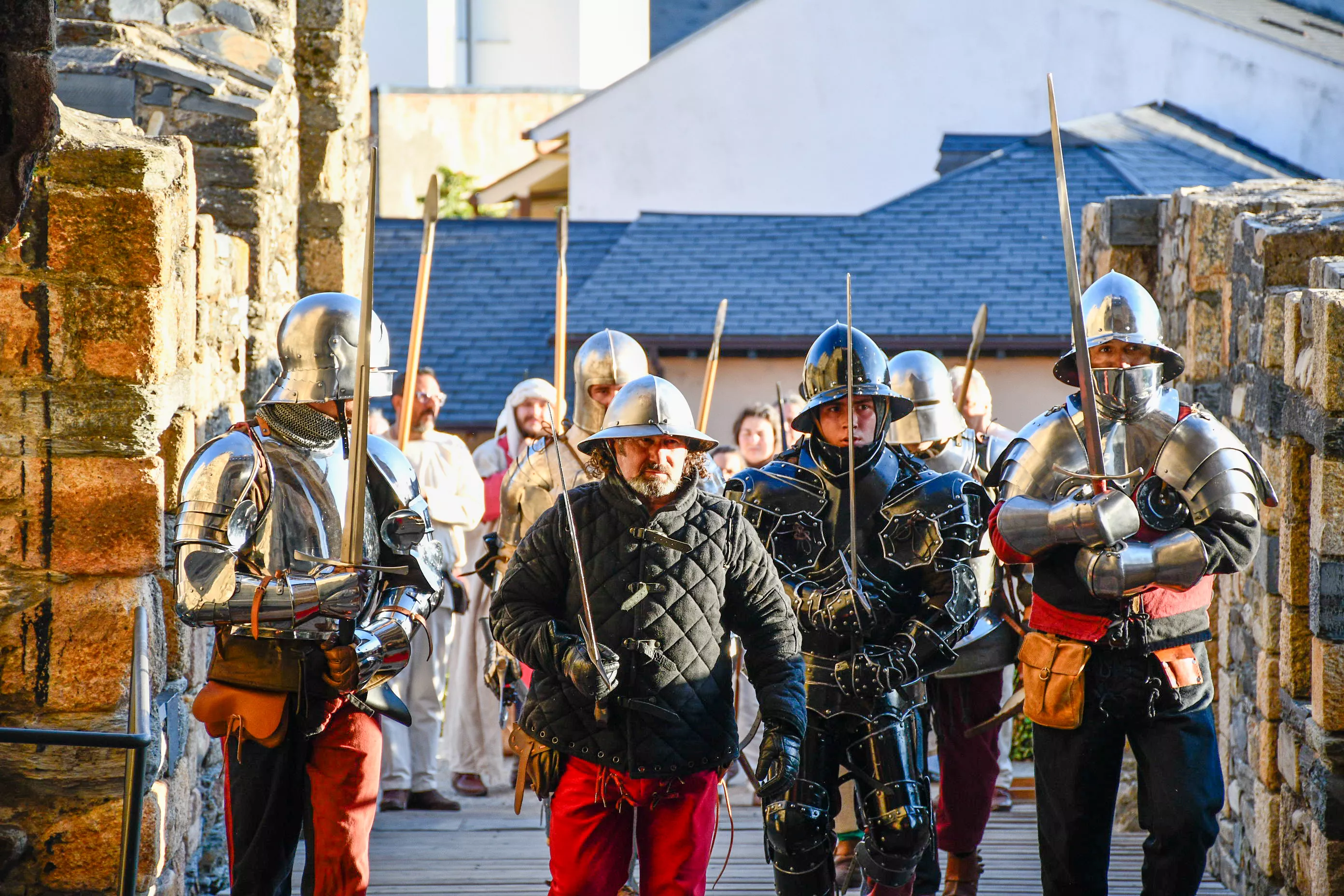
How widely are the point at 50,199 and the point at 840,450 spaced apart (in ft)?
7.12

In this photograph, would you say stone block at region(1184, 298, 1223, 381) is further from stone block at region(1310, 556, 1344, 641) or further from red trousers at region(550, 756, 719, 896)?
red trousers at region(550, 756, 719, 896)

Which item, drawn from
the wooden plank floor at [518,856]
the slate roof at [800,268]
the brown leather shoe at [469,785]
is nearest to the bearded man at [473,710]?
the brown leather shoe at [469,785]

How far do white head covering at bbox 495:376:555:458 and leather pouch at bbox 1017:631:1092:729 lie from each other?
112 inches

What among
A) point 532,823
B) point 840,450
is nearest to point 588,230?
point 532,823

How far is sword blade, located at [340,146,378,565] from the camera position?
3.53 metres

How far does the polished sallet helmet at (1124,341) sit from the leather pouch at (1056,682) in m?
0.64

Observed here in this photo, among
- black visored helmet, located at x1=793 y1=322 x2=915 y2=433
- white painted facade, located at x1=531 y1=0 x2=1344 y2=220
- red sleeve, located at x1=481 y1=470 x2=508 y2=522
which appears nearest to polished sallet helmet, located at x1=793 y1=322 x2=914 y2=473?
black visored helmet, located at x1=793 y1=322 x2=915 y2=433

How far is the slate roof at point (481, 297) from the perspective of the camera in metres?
15.5

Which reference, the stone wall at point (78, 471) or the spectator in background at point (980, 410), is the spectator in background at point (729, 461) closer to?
the spectator in background at point (980, 410)

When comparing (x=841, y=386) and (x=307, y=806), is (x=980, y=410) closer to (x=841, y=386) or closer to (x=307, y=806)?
(x=841, y=386)

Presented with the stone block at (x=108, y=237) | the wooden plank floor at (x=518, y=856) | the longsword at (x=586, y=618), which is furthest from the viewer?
the wooden plank floor at (x=518, y=856)

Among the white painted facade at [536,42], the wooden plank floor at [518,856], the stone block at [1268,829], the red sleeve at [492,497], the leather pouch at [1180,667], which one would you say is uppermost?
the white painted facade at [536,42]

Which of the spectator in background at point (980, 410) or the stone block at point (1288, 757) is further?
the spectator in background at point (980, 410)

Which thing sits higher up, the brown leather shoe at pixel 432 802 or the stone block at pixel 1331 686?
the stone block at pixel 1331 686
